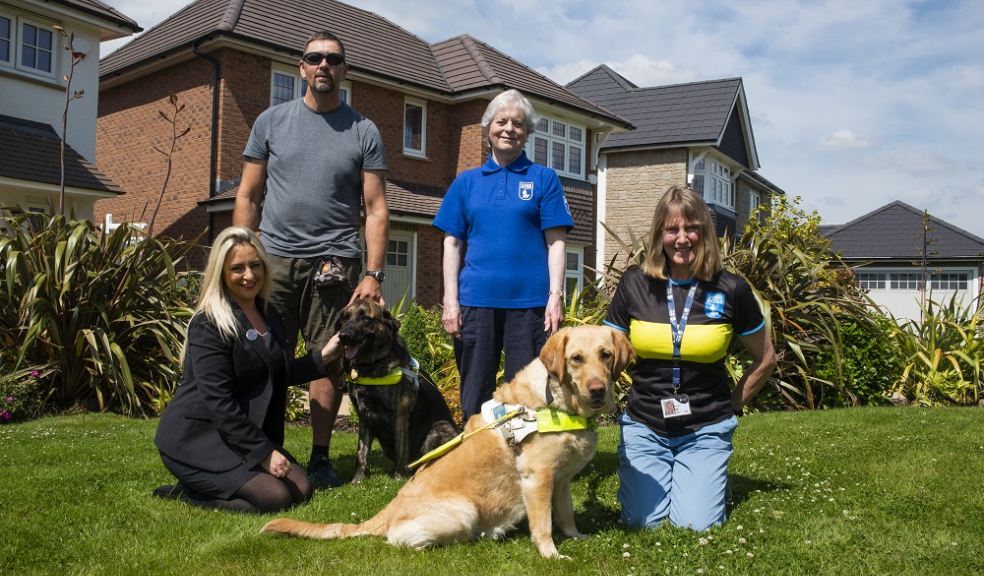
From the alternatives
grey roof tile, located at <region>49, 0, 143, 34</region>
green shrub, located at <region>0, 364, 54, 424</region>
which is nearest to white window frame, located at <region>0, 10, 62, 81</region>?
grey roof tile, located at <region>49, 0, 143, 34</region>

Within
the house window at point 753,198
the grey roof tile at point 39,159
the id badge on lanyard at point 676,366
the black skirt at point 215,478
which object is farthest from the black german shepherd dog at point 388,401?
the house window at point 753,198

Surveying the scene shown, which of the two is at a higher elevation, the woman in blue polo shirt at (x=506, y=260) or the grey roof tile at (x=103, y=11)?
the grey roof tile at (x=103, y=11)

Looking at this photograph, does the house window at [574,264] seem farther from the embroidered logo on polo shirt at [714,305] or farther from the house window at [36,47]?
the embroidered logo on polo shirt at [714,305]

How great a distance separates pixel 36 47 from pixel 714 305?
14.2m

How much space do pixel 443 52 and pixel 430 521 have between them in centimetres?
1849

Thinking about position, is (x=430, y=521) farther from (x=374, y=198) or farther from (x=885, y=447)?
(x=885, y=447)

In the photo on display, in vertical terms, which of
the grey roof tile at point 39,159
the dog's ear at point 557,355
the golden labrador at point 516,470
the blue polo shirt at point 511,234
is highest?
the grey roof tile at point 39,159

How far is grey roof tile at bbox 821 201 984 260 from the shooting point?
1251 inches

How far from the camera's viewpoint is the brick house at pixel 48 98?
41.4ft

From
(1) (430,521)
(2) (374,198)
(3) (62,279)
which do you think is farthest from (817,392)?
(3) (62,279)

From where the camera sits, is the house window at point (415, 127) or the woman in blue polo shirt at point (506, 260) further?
the house window at point (415, 127)

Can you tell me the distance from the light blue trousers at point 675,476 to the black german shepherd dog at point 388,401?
1.44 m

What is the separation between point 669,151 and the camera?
26188 millimetres

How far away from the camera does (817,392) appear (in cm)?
875
